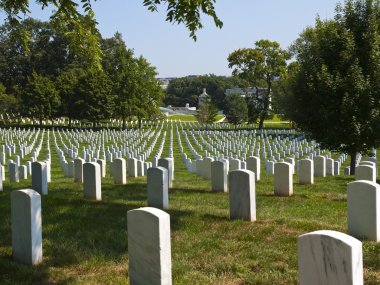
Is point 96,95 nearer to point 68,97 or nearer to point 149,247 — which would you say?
point 68,97

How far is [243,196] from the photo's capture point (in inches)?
275

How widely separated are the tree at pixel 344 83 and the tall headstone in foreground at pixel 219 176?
4.84m

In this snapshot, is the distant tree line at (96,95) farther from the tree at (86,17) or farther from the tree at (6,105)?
the tree at (86,17)

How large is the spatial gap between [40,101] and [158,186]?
2148 inches

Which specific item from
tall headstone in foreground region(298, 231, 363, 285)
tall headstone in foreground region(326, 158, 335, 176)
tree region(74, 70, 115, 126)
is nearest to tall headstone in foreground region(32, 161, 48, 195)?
tall headstone in foreground region(298, 231, 363, 285)

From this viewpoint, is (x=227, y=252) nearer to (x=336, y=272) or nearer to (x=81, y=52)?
(x=336, y=272)

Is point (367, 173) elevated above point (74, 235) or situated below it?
above

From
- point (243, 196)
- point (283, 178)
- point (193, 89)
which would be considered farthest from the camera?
point (193, 89)

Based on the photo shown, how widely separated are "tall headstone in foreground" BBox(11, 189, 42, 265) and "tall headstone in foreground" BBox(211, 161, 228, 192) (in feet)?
17.8

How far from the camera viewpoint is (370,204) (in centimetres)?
594

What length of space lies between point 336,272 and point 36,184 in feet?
26.5

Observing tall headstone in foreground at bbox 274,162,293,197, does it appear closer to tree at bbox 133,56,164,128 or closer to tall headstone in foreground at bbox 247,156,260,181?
tall headstone in foreground at bbox 247,156,260,181

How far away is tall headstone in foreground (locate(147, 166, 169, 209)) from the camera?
802 centimetres

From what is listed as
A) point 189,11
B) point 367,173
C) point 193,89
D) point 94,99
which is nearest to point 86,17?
point 189,11
